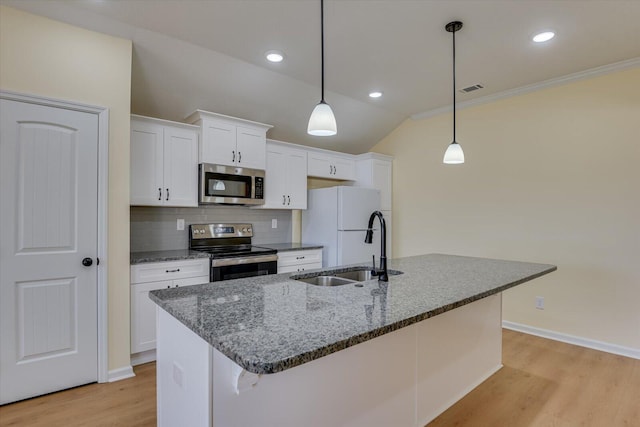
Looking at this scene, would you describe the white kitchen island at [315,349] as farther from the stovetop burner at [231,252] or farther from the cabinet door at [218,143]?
the cabinet door at [218,143]

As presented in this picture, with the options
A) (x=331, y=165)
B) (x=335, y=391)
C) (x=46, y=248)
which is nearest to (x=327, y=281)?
(x=335, y=391)

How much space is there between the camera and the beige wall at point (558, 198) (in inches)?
121

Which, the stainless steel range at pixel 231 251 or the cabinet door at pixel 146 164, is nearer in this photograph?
the cabinet door at pixel 146 164

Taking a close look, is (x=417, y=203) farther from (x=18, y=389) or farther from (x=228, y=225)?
(x=18, y=389)

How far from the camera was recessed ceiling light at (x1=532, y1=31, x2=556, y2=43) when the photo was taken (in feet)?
8.58

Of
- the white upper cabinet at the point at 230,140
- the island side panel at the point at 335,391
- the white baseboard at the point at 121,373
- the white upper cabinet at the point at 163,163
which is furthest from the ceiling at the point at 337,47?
the white baseboard at the point at 121,373

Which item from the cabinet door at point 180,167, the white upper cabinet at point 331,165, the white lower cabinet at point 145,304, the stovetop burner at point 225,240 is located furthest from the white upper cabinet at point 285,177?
the white lower cabinet at point 145,304

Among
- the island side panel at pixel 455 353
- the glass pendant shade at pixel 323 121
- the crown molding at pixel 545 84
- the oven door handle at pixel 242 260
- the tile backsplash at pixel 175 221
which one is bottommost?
the island side panel at pixel 455 353

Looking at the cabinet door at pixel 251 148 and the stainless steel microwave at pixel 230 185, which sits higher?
the cabinet door at pixel 251 148

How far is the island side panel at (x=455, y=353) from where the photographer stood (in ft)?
6.40

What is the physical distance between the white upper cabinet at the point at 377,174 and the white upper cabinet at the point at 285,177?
3.05 ft

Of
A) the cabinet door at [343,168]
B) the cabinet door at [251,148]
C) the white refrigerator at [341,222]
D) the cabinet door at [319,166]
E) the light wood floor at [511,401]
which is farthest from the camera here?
the cabinet door at [343,168]

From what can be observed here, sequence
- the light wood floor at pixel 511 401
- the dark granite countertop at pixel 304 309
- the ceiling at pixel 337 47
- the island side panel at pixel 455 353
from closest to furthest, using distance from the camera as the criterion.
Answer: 1. the dark granite countertop at pixel 304 309
2. the island side panel at pixel 455 353
3. the light wood floor at pixel 511 401
4. the ceiling at pixel 337 47

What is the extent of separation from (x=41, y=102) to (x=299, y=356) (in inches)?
101
